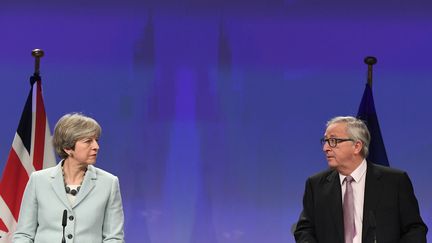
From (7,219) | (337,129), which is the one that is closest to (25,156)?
(7,219)

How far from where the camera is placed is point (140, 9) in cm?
580

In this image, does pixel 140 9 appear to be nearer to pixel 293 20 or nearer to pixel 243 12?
pixel 243 12

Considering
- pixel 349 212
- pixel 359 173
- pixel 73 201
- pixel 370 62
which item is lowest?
pixel 349 212

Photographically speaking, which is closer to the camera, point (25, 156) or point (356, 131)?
point (356, 131)

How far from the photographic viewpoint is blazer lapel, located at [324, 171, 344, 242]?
4.13 m

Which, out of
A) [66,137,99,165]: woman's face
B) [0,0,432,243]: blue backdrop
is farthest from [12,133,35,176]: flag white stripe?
[66,137,99,165]: woman's face

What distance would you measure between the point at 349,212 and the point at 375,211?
0.15 metres

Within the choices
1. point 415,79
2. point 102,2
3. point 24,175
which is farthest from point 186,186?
point 415,79

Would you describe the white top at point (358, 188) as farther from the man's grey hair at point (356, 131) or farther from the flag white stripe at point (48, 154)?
the flag white stripe at point (48, 154)

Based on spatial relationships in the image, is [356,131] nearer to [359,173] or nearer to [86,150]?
[359,173]

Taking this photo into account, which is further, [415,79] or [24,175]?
[415,79]

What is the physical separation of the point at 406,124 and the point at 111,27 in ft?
7.72

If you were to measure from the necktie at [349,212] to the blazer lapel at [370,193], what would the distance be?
0.08 meters

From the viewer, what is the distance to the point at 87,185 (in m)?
3.99
